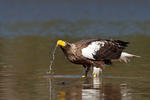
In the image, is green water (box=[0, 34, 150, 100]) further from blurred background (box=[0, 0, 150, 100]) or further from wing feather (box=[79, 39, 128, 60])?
wing feather (box=[79, 39, 128, 60])

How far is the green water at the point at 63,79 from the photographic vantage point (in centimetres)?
1204

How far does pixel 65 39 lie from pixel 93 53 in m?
10.8

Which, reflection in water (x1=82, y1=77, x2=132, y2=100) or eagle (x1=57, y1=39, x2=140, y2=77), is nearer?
reflection in water (x1=82, y1=77, x2=132, y2=100)

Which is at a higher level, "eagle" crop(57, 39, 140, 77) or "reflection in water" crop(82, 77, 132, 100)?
"eagle" crop(57, 39, 140, 77)

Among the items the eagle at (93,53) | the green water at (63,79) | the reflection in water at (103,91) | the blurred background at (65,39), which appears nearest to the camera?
the reflection in water at (103,91)

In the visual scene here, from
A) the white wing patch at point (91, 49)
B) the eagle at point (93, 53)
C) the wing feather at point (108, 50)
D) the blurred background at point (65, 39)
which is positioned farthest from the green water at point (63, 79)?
the white wing patch at point (91, 49)

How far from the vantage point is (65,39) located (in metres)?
26.0

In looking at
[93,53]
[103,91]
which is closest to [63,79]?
[93,53]

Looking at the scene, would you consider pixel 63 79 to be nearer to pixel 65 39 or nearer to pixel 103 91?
pixel 103 91

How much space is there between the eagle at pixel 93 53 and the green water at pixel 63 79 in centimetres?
33

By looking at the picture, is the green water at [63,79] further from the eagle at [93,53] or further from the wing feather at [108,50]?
the wing feather at [108,50]

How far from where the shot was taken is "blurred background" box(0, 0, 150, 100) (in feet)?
41.3

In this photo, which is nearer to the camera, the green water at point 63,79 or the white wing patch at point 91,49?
the green water at point 63,79

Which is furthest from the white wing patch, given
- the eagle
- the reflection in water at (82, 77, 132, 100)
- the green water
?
the reflection in water at (82, 77, 132, 100)
